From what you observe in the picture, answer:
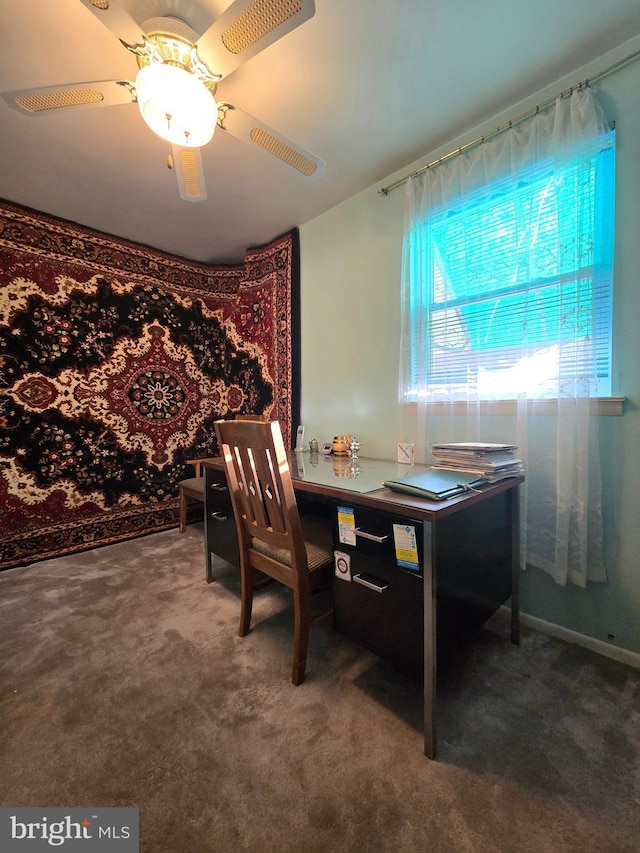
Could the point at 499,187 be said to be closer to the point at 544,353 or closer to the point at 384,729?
the point at 544,353

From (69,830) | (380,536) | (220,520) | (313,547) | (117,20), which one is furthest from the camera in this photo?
(220,520)

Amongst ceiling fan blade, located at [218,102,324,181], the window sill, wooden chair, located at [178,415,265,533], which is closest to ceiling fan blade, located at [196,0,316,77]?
ceiling fan blade, located at [218,102,324,181]

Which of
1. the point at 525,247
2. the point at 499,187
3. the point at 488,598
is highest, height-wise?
the point at 499,187

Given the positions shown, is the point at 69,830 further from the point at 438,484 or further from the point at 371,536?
the point at 438,484

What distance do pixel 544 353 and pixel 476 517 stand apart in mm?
803

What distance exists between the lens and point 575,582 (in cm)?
139

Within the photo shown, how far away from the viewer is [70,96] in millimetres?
1194

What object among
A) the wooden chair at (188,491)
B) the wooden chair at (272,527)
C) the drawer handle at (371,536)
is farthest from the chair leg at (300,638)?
the wooden chair at (188,491)

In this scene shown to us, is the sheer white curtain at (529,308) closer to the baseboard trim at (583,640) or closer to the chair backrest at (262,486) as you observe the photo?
the baseboard trim at (583,640)

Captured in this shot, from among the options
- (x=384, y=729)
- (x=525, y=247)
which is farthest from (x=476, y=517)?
(x=525, y=247)

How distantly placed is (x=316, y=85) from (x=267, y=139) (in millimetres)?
385

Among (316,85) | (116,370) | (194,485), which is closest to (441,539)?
(316,85)

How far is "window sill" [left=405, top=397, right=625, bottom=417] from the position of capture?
1353 mm

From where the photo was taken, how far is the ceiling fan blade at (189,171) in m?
1.44
